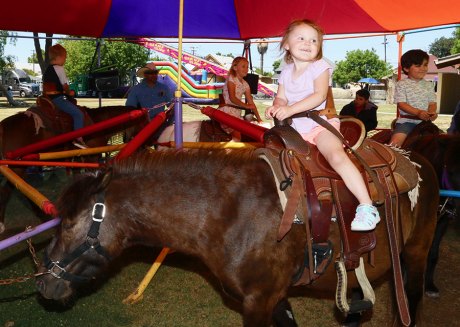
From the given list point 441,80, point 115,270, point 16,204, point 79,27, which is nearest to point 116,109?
point 79,27

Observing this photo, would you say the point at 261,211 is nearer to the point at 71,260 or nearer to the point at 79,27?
the point at 71,260

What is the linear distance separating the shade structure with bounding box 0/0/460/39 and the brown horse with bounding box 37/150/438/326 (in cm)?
528

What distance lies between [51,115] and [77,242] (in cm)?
506

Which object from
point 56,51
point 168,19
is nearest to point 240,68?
point 168,19

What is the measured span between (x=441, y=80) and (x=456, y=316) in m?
34.5

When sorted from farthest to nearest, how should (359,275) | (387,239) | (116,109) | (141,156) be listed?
1. (116,109)
2. (387,239)
3. (359,275)
4. (141,156)

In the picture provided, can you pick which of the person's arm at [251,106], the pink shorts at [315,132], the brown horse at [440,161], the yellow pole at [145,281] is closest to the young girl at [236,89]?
the person's arm at [251,106]

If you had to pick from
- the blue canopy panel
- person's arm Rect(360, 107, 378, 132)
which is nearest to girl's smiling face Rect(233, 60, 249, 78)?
the blue canopy panel

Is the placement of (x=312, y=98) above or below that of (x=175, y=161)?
above

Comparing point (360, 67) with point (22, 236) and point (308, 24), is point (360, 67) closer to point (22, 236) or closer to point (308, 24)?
point (308, 24)

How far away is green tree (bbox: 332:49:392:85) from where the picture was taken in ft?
235

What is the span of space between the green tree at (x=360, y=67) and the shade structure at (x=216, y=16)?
66.1 m

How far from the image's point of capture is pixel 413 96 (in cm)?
493

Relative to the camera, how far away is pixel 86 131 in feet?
13.5
